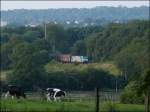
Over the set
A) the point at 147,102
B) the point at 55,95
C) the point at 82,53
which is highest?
the point at 147,102

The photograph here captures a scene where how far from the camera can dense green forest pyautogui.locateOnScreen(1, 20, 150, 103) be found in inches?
1610

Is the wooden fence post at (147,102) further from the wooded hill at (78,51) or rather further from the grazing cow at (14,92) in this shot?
the wooded hill at (78,51)

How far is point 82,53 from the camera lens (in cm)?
7256

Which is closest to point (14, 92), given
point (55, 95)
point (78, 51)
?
point (55, 95)

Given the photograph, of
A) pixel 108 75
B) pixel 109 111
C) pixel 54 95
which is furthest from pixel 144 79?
pixel 108 75

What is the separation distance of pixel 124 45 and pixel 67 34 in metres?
21.2

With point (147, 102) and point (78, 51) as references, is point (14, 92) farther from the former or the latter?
point (78, 51)

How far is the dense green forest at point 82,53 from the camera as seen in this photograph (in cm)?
4091

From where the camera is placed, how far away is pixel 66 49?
77.3m

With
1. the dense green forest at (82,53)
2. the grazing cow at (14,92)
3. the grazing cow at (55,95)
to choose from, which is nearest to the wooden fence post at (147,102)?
the dense green forest at (82,53)

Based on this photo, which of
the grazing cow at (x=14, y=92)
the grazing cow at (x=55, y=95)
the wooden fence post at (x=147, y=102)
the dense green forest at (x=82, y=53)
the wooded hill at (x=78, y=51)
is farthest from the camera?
the wooded hill at (x=78, y=51)

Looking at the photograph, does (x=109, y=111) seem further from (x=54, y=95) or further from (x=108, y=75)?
(x=108, y=75)

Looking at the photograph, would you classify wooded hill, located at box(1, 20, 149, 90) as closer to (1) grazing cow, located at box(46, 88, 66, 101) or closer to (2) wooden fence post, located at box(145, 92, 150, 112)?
(1) grazing cow, located at box(46, 88, 66, 101)

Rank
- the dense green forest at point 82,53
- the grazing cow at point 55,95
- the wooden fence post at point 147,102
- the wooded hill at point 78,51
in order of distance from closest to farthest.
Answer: the wooden fence post at point 147,102 → the grazing cow at point 55,95 → the dense green forest at point 82,53 → the wooded hill at point 78,51
